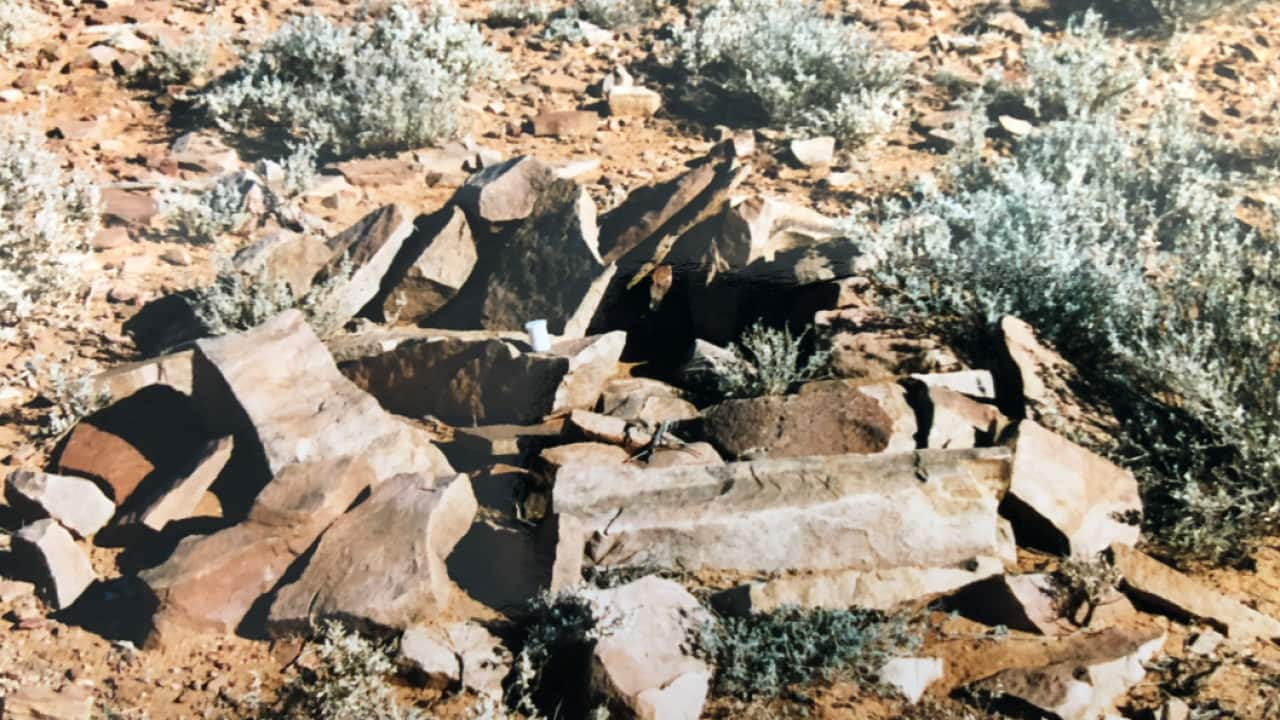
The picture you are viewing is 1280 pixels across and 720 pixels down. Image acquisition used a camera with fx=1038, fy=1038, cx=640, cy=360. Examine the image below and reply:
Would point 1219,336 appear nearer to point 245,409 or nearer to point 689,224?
point 689,224

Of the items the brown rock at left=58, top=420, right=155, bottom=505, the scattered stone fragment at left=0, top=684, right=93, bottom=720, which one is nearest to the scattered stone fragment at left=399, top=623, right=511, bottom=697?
the scattered stone fragment at left=0, top=684, right=93, bottom=720

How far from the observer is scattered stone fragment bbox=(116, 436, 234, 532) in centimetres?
452

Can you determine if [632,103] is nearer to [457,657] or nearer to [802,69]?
Answer: [802,69]

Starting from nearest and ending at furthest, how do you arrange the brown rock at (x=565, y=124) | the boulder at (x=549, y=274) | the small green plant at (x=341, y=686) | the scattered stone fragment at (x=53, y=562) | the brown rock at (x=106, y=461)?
the small green plant at (x=341, y=686)
the scattered stone fragment at (x=53, y=562)
the brown rock at (x=106, y=461)
the boulder at (x=549, y=274)
the brown rock at (x=565, y=124)

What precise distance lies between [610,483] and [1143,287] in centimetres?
289

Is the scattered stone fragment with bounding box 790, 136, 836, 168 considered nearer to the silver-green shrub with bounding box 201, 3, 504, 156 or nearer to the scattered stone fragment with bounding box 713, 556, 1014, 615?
the silver-green shrub with bounding box 201, 3, 504, 156

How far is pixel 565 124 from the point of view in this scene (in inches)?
301

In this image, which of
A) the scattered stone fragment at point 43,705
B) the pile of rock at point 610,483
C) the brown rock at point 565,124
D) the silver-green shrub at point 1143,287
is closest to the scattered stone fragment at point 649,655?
the pile of rock at point 610,483

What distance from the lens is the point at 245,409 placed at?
473 cm

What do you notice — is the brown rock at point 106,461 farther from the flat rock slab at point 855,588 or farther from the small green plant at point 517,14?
the small green plant at point 517,14

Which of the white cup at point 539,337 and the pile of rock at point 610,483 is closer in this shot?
the pile of rock at point 610,483

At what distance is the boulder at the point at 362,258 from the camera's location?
5.82 metres

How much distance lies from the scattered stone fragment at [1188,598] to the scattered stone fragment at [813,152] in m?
3.83

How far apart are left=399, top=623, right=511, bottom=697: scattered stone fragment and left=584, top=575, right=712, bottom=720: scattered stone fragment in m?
0.42
